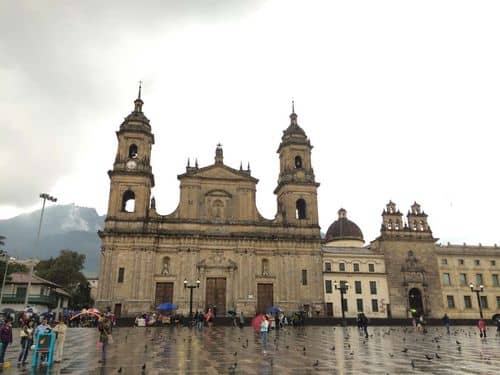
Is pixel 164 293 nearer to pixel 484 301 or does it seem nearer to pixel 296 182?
pixel 296 182

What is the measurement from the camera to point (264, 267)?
4969cm

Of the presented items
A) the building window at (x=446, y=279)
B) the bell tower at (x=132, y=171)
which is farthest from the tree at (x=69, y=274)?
the building window at (x=446, y=279)

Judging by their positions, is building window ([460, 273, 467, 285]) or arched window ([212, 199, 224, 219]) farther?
building window ([460, 273, 467, 285])

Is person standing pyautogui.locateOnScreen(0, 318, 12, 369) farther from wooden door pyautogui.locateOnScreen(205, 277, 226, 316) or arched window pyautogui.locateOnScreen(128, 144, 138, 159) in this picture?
arched window pyautogui.locateOnScreen(128, 144, 138, 159)

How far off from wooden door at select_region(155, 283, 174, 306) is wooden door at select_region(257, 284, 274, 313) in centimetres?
1020

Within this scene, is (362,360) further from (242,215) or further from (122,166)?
(122,166)

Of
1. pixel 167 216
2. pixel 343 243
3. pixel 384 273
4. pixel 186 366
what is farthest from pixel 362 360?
pixel 343 243

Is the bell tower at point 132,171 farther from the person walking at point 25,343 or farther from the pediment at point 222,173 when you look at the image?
the person walking at point 25,343

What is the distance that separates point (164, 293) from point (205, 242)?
7453 mm

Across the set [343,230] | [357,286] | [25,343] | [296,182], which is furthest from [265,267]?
[25,343]

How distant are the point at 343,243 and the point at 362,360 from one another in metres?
55.4

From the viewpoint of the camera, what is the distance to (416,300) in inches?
2248

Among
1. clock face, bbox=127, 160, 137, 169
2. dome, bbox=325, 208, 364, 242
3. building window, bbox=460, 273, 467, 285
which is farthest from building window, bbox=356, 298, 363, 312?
clock face, bbox=127, 160, 137, 169

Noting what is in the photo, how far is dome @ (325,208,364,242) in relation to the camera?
69.2 meters
